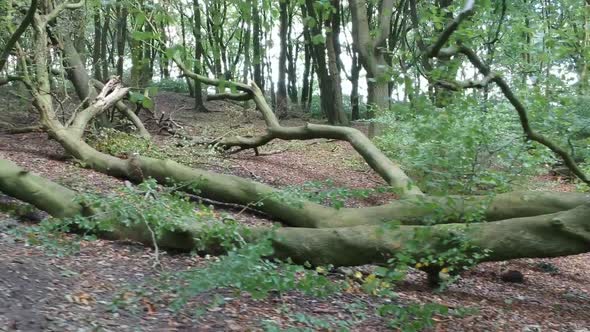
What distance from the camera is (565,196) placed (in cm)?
614

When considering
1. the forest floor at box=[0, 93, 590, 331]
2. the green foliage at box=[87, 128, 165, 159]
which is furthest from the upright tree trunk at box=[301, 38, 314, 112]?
the forest floor at box=[0, 93, 590, 331]

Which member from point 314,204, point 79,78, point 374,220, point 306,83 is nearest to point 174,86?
point 306,83

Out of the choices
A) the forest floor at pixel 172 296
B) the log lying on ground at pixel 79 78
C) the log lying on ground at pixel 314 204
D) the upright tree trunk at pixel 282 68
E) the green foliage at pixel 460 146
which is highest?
the upright tree trunk at pixel 282 68

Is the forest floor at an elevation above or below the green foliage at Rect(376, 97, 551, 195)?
below

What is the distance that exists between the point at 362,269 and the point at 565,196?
8.04 feet

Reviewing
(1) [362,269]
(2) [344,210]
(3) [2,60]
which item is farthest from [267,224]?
(3) [2,60]

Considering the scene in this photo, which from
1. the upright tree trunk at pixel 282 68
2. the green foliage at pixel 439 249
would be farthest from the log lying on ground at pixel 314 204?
the upright tree trunk at pixel 282 68

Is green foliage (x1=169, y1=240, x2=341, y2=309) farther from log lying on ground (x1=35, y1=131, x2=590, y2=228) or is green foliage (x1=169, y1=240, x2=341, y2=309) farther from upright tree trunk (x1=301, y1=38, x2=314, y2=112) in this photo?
upright tree trunk (x1=301, y1=38, x2=314, y2=112)

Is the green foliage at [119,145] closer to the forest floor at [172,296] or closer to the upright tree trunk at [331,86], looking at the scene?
the forest floor at [172,296]

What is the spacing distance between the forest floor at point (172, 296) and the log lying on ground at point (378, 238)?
22 centimetres

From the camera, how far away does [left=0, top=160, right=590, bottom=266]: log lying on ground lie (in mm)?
5219

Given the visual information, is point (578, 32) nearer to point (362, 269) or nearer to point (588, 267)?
point (362, 269)

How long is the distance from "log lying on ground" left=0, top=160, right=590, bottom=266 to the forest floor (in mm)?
220

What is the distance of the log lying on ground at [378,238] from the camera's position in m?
5.22
